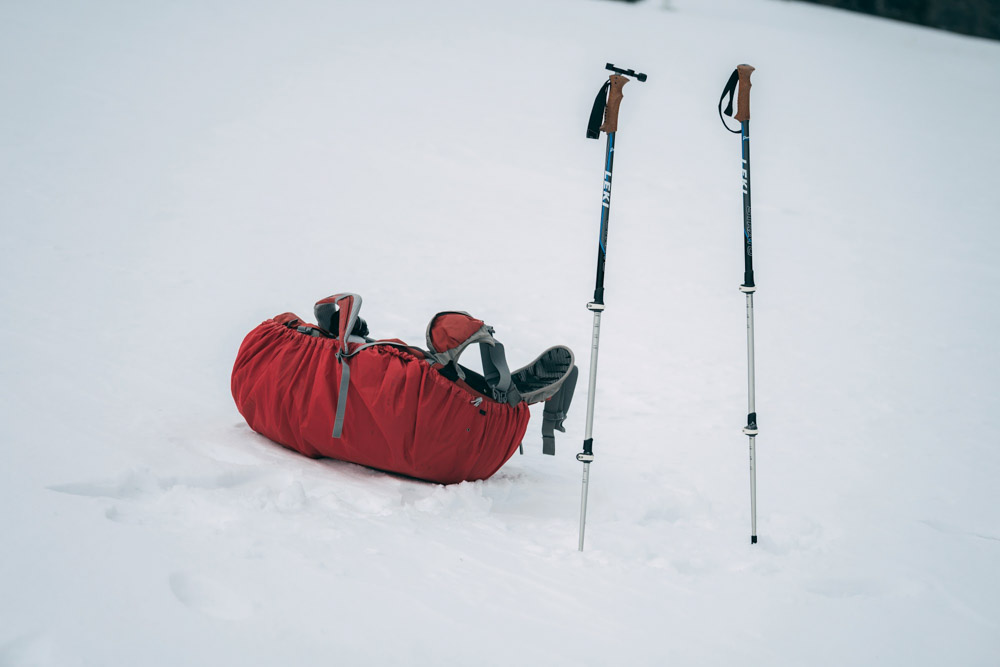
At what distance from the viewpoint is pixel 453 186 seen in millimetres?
8203

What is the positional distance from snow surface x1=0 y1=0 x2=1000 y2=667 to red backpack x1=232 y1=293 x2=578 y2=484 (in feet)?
0.41

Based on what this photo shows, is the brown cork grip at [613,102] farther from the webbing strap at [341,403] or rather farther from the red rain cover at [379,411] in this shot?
the webbing strap at [341,403]

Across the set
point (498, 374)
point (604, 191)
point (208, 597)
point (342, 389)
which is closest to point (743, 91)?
point (604, 191)

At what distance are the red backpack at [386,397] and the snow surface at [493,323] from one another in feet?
0.41

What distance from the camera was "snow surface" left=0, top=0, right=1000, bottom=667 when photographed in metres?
2.29

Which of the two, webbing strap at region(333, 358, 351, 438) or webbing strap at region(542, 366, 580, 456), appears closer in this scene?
webbing strap at region(333, 358, 351, 438)

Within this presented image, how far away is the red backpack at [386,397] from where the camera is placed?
3057mm

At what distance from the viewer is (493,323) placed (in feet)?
18.8

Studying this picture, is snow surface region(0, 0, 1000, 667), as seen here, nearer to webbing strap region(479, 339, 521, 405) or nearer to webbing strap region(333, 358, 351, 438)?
webbing strap region(333, 358, 351, 438)

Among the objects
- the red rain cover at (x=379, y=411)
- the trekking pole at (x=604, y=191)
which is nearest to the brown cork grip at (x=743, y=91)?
the trekking pole at (x=604, y=191)

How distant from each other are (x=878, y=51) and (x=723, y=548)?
51.4ft

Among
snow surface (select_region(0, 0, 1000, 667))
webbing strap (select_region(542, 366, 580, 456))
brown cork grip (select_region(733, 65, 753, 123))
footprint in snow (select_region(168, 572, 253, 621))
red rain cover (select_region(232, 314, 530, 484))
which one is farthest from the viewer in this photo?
webbing strap (select_region(542, 366, 580, 456))

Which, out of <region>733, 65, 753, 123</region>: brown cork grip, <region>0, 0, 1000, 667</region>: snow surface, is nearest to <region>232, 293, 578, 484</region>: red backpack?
<region>0, 0, 1000, 667</region>: snow surface

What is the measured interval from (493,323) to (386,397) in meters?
2.74
